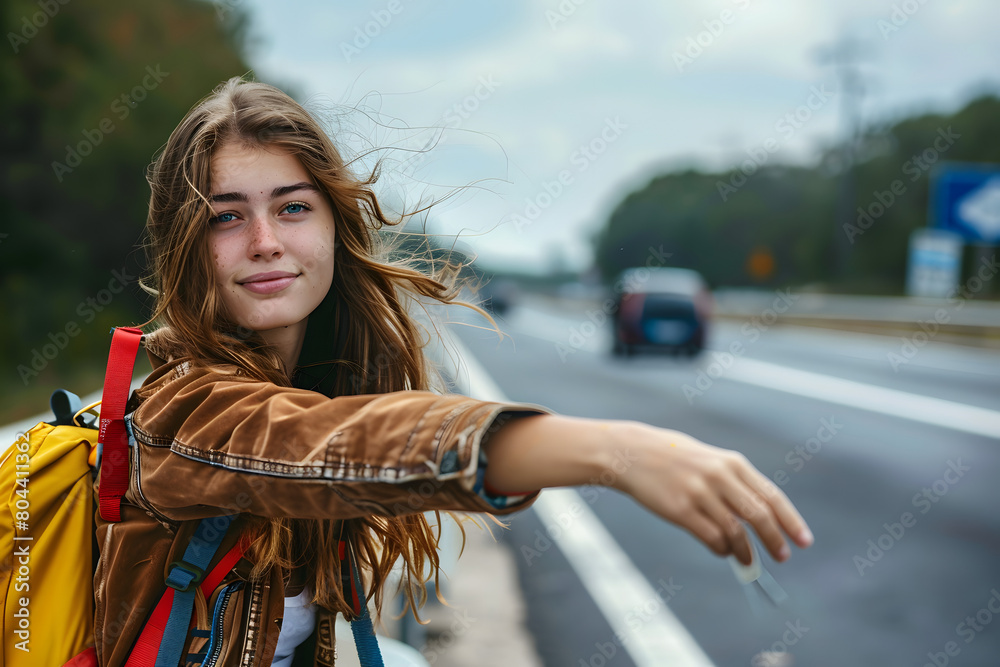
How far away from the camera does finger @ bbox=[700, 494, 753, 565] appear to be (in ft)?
3.07

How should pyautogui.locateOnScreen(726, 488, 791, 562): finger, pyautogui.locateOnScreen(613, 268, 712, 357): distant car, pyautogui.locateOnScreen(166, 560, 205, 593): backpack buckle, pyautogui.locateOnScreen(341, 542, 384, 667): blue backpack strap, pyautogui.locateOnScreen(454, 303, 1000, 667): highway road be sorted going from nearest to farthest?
pyautogui.locateOnScreen(726, 488, 791, 562): finger
pyautogui.locateOnScreen(166, 560, 205, 593): backpack buckle
pyautogui.locateOnScreen(341, 542, 384, 667): blue backpack strap
pyautogui.locateOnScreen(454, 303, 1000, 667): highway road
pyautogui.locateOnScreen(613, 268, 712, 357): distant car

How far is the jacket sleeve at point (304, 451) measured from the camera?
109 centimetres

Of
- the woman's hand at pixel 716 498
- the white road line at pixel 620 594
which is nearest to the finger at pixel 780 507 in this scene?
the woman's hand at pixel 716 498

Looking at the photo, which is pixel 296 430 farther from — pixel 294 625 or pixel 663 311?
pixel 663 311

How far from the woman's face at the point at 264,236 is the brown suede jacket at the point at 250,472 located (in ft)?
0.57

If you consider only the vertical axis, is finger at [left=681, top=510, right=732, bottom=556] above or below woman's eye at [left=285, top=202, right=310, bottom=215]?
below

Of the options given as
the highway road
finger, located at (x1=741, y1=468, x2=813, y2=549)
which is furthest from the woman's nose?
finger, located at (x1=741, y1=468, x2=813, y2=549)

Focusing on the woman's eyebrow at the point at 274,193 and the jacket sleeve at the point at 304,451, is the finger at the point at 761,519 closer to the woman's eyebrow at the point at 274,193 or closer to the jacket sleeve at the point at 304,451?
the jacket sleeve at the point at 304,451

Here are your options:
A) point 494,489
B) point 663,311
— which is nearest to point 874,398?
point 663,311

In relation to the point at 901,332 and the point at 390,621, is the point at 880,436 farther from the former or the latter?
the point at 901,332

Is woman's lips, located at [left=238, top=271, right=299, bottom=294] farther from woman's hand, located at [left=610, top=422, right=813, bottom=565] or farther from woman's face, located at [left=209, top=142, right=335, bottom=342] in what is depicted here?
woman's hand, located at [left=610, top=422, right=813, bottom=565]

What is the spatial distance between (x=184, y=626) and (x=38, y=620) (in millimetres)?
271

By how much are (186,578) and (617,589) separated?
4253 mm

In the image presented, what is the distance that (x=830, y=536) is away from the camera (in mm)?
6484
